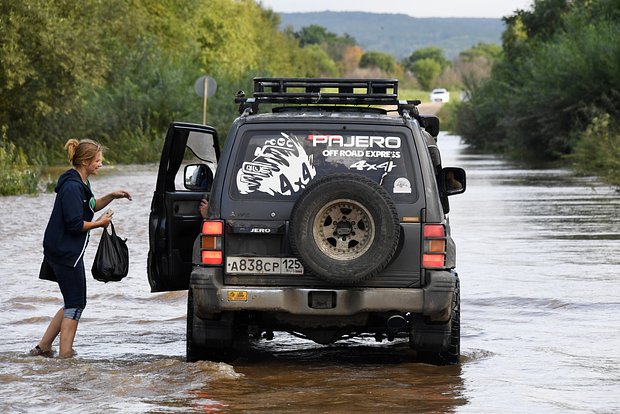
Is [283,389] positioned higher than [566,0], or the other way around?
[566,0]

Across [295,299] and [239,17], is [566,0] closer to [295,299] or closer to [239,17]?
[239,17]

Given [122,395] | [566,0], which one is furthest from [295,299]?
[566,0]

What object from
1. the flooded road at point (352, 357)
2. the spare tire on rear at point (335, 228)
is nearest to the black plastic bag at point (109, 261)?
the flooded road at point (352, 357)

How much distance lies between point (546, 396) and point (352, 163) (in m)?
1.85

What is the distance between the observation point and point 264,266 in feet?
30.1

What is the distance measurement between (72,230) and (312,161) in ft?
5.53

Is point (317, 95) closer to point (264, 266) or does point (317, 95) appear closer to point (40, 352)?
point (264, 266)

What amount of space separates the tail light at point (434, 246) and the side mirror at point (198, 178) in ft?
5.99

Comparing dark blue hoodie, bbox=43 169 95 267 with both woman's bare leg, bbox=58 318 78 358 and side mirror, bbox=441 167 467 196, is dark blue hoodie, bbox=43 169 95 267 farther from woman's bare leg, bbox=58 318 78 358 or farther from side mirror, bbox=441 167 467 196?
side mirror, bbox=441 167 467 196

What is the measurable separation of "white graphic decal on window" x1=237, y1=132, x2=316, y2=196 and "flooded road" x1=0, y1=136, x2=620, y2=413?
Answer: 1.18 metres

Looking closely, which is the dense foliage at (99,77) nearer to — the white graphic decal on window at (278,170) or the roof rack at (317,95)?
the roof rack at (317,95)

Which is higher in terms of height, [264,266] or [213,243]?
[213,243]

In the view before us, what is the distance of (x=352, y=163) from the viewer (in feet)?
30.3

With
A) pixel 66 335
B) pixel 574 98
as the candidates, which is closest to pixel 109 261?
pixel 66 335
